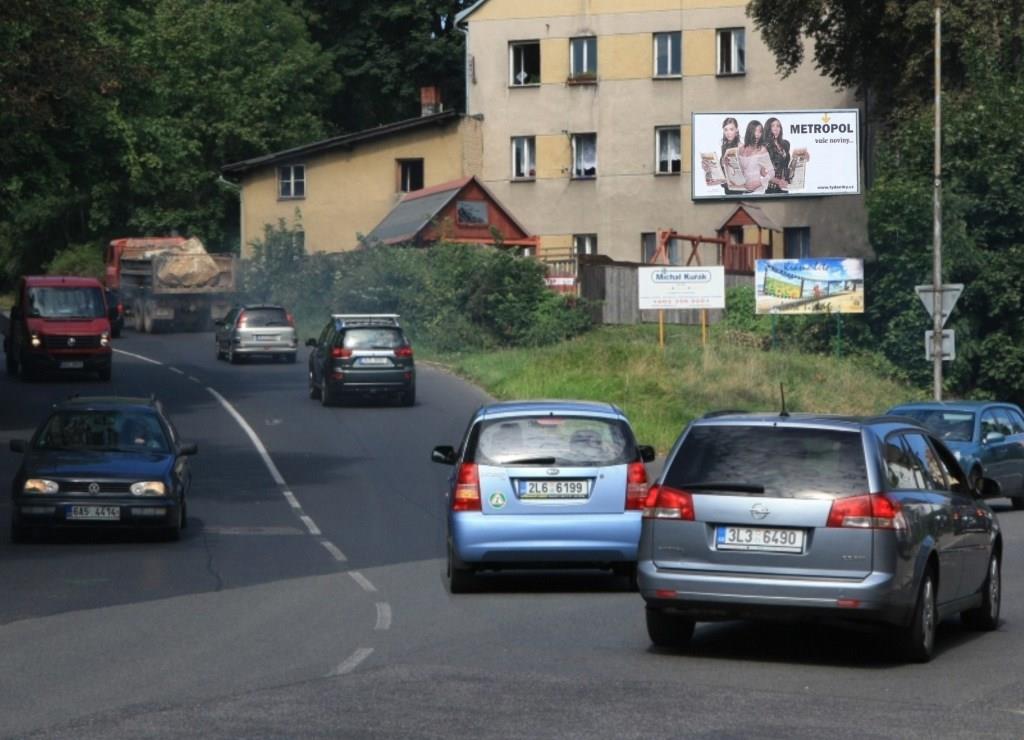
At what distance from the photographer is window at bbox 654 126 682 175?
65562 millimetres

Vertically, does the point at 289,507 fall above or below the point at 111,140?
below

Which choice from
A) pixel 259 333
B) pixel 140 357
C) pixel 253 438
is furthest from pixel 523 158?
pixel 253 438

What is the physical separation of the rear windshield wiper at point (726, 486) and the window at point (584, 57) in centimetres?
5545

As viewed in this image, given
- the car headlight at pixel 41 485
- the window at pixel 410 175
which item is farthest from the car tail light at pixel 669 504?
the window at pixel 410 175

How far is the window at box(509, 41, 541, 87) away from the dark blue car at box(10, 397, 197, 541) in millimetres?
46034

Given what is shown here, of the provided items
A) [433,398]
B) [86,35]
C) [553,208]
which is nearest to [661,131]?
[553,208]

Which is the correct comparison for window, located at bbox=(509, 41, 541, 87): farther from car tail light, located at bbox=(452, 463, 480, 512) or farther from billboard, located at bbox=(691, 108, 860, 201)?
car tail light, located at bbox=(452, 463, 480, 512)

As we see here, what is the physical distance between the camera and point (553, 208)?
66812 mm

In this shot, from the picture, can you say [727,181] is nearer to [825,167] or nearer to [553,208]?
[825,167]

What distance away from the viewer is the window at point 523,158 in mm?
67000

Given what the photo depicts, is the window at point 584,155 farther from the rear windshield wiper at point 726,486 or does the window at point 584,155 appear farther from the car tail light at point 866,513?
the car tail light at point 866,513

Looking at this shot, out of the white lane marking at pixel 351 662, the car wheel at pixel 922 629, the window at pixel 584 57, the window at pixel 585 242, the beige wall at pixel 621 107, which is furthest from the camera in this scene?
the window at pixel 585 242

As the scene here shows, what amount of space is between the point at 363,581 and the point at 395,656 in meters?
5.50

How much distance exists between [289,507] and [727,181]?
105ft
